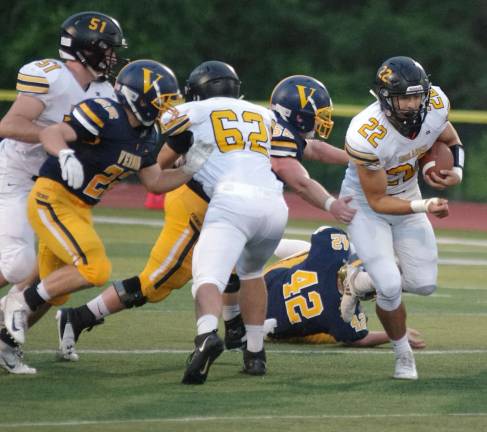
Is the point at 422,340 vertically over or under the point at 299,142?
under

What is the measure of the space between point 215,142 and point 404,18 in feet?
60.5

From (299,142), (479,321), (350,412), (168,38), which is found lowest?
(168,38)

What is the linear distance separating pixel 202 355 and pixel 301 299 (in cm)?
167

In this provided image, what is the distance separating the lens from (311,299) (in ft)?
25.6

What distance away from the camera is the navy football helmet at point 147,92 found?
6547 mm

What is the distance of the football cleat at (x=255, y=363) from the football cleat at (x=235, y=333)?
732mm

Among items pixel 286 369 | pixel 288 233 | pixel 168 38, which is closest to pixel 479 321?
pixel 286 369

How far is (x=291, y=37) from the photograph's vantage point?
82.7 ft

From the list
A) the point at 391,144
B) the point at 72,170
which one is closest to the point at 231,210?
the point at 72,170

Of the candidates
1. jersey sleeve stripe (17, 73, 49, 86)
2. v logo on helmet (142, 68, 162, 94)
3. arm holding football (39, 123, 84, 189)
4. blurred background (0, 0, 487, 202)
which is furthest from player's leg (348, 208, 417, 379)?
blurred background (0, 0, 487, 202)

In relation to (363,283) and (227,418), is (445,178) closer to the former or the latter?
(363,283)

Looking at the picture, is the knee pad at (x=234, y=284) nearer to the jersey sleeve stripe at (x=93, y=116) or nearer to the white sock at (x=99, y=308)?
the white sock at (x=99, y=308)

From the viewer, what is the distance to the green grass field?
5.55 metres

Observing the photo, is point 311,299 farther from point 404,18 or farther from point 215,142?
point 404,18
